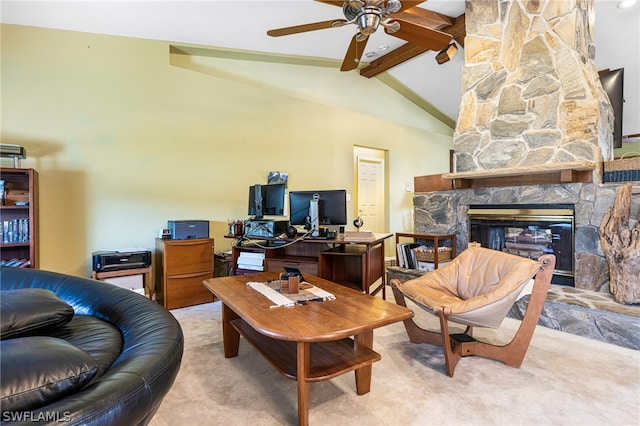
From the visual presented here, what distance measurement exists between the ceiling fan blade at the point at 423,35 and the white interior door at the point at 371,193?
110 inches

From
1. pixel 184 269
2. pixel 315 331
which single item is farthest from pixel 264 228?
pixel 315 331

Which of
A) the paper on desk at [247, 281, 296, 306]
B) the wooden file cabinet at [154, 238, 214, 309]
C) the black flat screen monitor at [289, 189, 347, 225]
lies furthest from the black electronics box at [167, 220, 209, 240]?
the paper on desk at [247, 281, 296, 306]

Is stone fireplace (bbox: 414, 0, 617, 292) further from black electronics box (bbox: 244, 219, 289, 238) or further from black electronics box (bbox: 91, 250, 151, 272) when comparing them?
black electronics box (bbox: 91, 250, 151, 272)

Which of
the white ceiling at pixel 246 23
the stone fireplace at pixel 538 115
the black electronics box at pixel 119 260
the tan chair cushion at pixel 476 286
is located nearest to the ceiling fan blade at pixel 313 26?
the white ceiling at pixel 246 23

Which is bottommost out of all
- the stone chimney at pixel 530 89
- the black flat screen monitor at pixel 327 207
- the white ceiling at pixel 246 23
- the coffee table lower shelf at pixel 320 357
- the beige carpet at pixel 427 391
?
the beige carpet at pixel 427 391

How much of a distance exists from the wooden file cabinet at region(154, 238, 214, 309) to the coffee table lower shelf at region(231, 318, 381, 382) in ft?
5.23

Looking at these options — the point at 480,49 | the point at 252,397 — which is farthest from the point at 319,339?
the point at 480,49

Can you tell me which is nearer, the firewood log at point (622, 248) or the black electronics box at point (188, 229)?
the firewood log at point (622, 248)

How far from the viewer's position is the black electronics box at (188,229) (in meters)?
3.29

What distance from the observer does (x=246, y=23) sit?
3.38m

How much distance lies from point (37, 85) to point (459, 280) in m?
4.09

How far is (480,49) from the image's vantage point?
363 cm

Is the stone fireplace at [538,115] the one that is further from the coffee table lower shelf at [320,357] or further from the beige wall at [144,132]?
the coffee table lower shelf at [320,357]

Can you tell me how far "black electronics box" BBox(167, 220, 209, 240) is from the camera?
329 cm
